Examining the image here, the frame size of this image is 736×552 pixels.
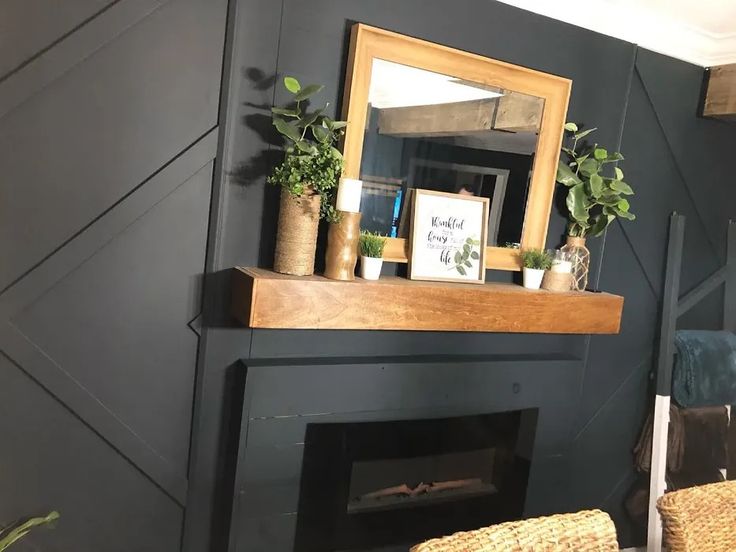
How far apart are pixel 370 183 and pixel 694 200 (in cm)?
160

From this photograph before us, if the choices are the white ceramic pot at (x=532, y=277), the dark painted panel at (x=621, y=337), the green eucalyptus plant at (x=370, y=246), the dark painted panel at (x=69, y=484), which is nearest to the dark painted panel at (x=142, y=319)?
the dark painted panel at (x=69, y=484)

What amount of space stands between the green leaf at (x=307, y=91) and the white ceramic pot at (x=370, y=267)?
497 mm

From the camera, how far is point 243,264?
6.40ft

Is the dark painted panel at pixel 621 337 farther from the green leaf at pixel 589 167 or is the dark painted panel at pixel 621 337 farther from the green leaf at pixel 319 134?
the green leaf at pixel 319 134

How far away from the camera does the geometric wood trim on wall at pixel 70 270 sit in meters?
1.72

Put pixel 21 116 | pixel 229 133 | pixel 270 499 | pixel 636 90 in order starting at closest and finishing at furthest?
pixel 21 116
pixel 229 133
pixel 270 499
pixel 636 90

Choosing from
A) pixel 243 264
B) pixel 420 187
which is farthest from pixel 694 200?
pixel 243 264

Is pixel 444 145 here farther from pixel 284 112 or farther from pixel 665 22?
pixel 665 22

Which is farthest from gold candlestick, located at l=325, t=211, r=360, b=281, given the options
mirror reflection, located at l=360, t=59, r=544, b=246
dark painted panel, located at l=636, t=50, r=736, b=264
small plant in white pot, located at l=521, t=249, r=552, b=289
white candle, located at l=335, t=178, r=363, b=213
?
dark painted panel, located at l=636, t=50, r=736, b=264

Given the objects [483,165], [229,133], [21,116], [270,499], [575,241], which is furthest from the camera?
[575,241]

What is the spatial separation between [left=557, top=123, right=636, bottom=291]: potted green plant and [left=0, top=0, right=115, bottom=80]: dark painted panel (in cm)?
161

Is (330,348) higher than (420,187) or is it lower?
lower

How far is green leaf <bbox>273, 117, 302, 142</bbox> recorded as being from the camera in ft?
5.99

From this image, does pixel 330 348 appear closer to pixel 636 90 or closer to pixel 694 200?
pixel 636 90
